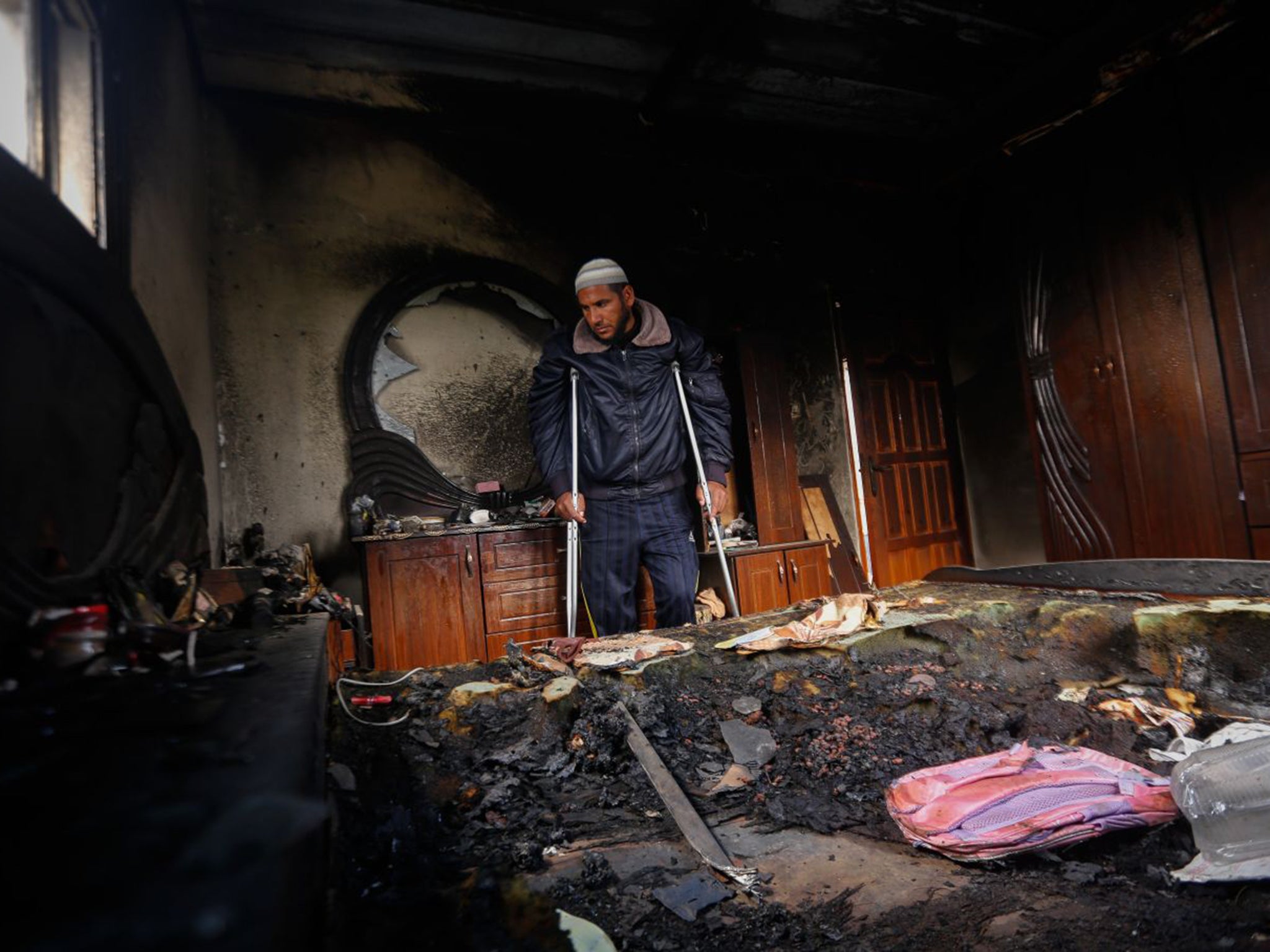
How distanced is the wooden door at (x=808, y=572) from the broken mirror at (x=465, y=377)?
2.05 m

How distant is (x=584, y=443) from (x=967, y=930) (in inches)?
109

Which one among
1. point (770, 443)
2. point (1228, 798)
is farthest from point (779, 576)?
point (1228, 798)

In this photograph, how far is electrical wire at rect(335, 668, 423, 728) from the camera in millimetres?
1769

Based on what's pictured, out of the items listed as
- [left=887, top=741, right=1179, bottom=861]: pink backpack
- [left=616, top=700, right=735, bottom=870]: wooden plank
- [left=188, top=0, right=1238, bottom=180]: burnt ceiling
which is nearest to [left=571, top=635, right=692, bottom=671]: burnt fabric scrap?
[left=616, top=700, right=735, bottom=870]: wooden plank

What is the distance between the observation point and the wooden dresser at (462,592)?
12.3 ft

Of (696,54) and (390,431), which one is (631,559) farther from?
(696,54)

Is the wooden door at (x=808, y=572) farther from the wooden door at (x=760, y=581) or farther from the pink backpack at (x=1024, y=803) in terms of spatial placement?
the pink backpack at (x=1024, y=803)

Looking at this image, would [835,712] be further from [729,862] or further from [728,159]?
[728,159]

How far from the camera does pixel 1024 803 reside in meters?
1.41

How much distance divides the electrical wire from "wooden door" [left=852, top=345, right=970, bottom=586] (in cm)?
443

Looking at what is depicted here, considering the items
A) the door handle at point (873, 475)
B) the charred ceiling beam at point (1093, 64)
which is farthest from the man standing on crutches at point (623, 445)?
the charred ceiling beam at point (1093, 64)

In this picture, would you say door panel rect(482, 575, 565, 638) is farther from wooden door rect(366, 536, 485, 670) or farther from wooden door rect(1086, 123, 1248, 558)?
wooden door rect(1086, 123, 1248, 558)

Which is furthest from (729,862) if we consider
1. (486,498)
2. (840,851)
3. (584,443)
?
(486,498)

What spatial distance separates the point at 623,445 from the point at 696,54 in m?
2.80
